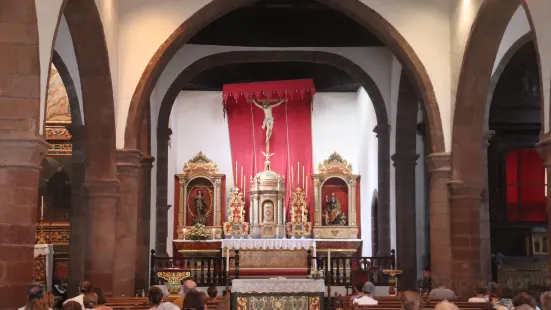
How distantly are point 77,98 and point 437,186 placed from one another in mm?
6581

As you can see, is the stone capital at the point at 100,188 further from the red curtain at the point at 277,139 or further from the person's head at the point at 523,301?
the red curtain at the point at 277,139

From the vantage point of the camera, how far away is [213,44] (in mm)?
17391

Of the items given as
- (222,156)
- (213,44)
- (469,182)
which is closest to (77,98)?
(213,44)

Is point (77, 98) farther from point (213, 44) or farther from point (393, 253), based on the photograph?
point (393, 253)

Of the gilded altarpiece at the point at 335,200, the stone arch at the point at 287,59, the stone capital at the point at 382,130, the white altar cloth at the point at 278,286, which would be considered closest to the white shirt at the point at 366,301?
the white altar cloth at the point at 278,286

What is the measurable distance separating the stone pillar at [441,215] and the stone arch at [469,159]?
14 cm

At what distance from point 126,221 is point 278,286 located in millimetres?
3151

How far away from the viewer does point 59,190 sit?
57.9 ft

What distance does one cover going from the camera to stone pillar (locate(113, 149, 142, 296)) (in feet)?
40.8

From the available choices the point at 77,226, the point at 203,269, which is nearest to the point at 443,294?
the point at 77,226

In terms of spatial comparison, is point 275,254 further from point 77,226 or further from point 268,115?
point 77,226

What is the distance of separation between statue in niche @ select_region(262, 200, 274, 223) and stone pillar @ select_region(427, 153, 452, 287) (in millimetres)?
8019

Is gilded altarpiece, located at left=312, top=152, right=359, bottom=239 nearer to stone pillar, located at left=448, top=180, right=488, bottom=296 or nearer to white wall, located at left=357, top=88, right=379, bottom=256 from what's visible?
white wall, located at left=357, top=88, right=379, bottom=256

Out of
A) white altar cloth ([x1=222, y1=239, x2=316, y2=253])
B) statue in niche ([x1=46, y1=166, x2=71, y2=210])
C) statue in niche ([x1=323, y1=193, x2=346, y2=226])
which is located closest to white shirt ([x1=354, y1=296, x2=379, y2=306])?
white altar cloth ([x1=222, y1=239, x2=316, y2=253])
